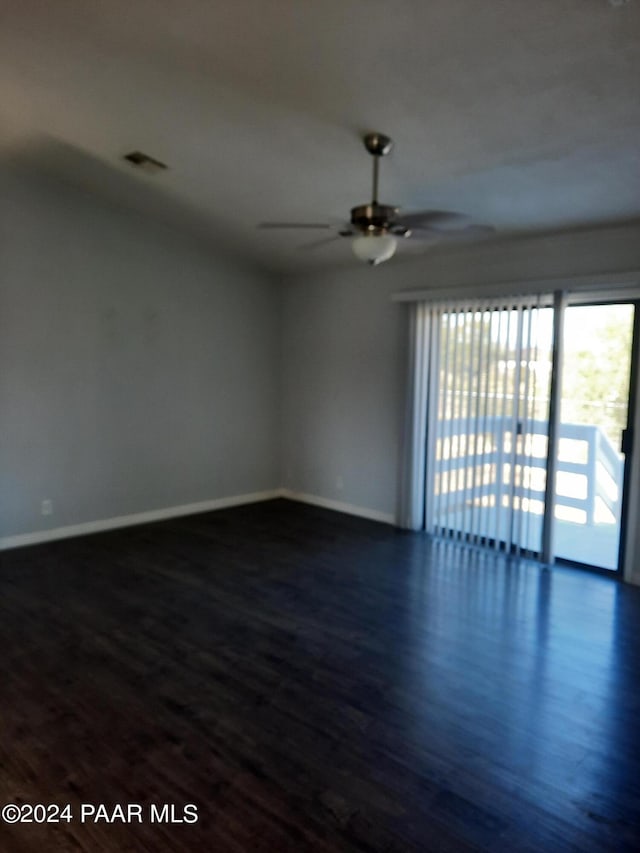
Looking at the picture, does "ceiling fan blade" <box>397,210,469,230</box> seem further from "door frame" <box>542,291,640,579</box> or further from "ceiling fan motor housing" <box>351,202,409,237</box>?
"door frame" <box>542,291,640,579</box>

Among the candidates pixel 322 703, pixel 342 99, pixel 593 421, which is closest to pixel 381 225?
pixel 342 99

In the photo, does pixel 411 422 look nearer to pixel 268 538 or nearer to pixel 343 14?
pixel 268 538

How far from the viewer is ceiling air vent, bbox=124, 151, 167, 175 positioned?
415cm

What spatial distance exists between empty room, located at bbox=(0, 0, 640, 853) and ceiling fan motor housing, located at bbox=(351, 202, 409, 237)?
18 millimetres

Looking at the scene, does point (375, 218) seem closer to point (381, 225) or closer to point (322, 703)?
point (381, 225)

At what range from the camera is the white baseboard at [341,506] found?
5980 mm

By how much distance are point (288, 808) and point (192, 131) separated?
11.8 ft

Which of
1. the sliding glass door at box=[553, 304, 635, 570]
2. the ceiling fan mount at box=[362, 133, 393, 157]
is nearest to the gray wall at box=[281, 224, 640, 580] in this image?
the sliding glass door at box=[553, 304, 635, 570]

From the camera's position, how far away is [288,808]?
210cm

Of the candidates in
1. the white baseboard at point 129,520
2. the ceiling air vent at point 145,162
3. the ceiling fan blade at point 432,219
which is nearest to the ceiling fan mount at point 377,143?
the ceiling fan blade at point 432,219

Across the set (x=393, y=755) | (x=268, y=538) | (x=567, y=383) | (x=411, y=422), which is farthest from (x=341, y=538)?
(x=393, y=755)

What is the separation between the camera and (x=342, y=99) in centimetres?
301

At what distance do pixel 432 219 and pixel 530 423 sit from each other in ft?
6.91

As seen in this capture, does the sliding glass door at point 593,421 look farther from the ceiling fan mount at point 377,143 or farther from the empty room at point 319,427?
the ceiling fan mount at point 377,143
